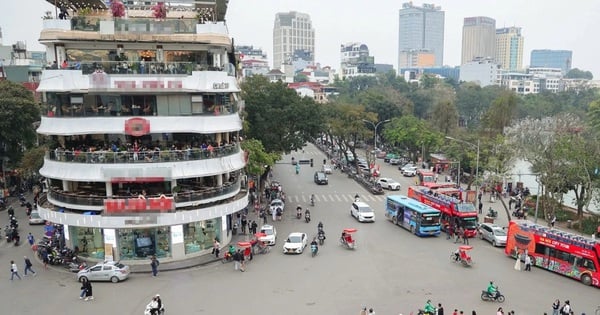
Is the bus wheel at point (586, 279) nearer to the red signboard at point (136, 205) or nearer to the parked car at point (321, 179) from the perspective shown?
the red signboard at point (136, 205)

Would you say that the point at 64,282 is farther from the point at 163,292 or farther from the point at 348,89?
the point at 348,89

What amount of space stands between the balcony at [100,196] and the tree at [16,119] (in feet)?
64.2

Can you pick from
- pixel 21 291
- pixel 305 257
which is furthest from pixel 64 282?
pixel 305 257

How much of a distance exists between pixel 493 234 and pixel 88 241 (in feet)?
84.8

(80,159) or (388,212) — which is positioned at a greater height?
(80,159)

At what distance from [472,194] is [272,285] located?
24629 millimetres

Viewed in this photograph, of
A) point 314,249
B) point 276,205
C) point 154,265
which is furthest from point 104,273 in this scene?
point 276,205

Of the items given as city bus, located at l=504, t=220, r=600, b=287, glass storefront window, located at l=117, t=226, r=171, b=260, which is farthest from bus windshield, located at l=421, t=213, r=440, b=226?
glass storefront window, located at l=117, t=226, r=171, b=260

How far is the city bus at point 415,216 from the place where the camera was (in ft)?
110

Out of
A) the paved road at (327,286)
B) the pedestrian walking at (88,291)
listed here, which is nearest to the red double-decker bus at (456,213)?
the paved road at (327,286)

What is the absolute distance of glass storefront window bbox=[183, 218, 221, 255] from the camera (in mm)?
29359

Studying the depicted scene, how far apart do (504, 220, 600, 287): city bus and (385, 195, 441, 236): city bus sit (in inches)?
210

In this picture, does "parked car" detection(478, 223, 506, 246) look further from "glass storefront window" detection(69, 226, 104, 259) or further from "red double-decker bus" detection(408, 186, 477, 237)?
"glass storefront window" detection(69, 226, 104, 259)

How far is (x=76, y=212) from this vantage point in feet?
94.2
